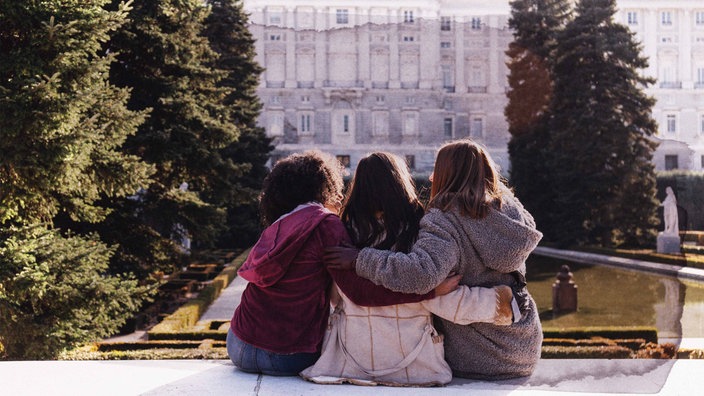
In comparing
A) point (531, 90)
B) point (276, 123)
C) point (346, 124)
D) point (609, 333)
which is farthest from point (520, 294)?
point (531, 90)

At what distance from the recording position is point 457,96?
989 inches

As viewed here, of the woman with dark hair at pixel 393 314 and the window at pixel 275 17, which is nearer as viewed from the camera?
the woman with dark hair at pixel 393 314

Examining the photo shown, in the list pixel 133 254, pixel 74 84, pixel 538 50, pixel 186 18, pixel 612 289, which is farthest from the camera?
pixel 538 50

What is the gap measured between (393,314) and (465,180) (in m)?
0.56

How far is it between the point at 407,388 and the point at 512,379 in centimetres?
49

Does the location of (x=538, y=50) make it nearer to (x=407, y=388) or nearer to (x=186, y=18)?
(x=186, y=18)

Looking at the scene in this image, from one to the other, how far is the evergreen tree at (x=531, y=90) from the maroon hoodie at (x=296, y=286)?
1998 centimetres

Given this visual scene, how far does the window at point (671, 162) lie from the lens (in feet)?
74.7

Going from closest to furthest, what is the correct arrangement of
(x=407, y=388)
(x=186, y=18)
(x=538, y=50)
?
(x=407, y=388) → (x=186, y=18) → (x=538, y=50)

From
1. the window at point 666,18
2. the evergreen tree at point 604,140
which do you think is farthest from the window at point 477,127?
the window at point 666,18

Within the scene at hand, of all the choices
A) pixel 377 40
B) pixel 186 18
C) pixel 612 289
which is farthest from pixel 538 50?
pixel 186 18

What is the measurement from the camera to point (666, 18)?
20.3 m

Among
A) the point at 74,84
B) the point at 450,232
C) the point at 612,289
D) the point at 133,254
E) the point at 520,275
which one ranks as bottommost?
the point at 612,289

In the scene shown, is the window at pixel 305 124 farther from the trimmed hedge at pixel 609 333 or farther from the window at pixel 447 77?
the trimmed hedge at pixel 609 333
